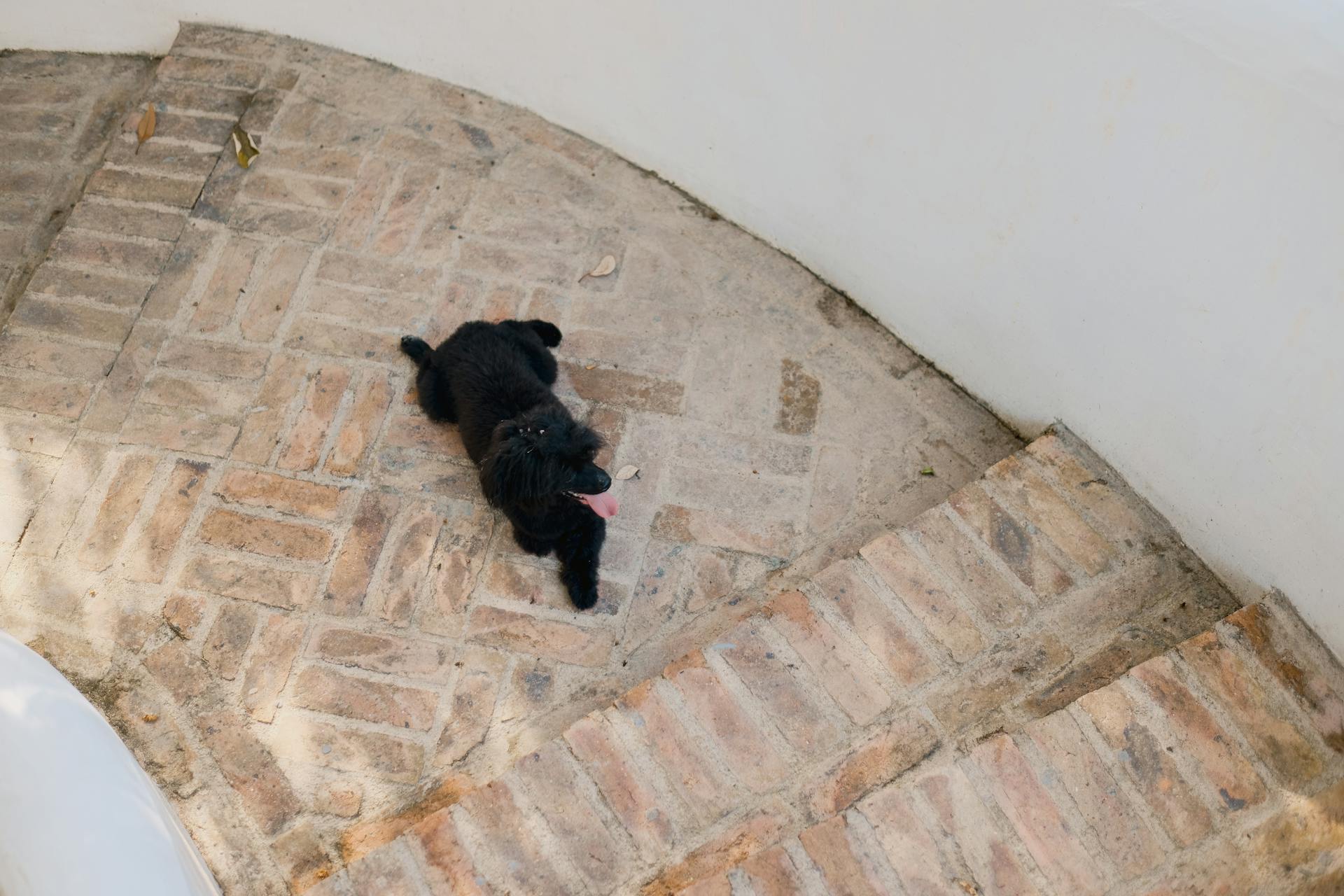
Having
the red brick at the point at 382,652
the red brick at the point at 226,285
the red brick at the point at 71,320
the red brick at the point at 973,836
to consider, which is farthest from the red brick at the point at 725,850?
the red brick at the point at 71,320

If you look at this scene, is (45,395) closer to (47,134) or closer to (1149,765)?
(47,134)

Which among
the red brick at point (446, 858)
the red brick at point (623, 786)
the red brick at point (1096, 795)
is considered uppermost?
the red brick at point (1096, 795)

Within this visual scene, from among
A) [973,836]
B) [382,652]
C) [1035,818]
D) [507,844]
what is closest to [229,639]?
[382,652]

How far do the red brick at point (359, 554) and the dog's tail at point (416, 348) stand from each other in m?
0.48

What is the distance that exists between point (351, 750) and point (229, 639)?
19.4 inches

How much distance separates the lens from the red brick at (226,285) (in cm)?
327

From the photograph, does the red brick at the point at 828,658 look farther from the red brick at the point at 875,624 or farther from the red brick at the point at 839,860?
the red brick at the point at 839,860

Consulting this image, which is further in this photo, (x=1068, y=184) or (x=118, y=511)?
(x=118, y=511)

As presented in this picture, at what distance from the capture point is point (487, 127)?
3734mm

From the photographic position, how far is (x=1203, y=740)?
2.12 meters

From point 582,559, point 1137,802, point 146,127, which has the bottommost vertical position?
point 146,127

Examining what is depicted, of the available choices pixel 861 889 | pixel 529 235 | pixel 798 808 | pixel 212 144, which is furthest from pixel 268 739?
pixel 212 144

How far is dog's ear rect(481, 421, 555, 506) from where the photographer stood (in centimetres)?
253

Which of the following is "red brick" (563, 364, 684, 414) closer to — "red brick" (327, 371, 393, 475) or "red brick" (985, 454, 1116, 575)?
"red brick" (327, 371, 393, 475)
